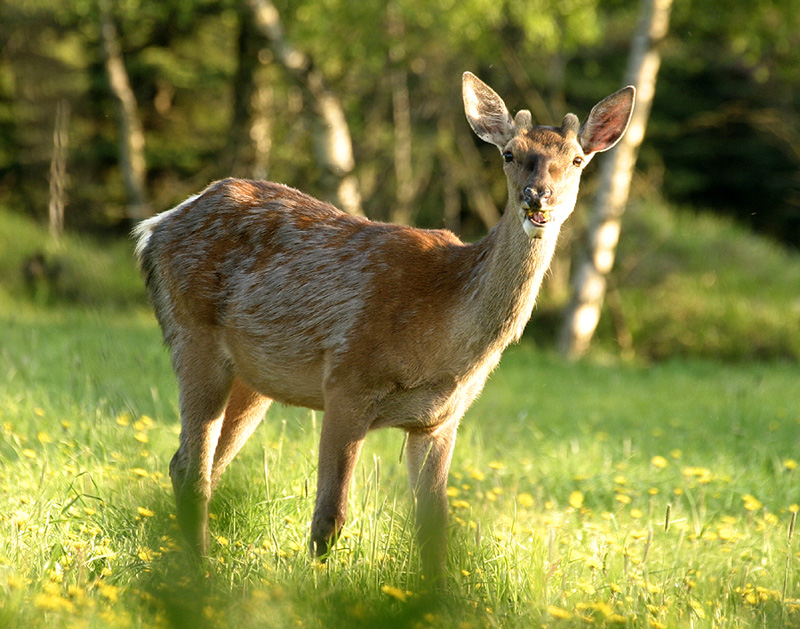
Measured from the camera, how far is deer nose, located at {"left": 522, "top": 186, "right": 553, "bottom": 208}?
390cm

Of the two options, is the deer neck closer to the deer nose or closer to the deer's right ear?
the deer nose

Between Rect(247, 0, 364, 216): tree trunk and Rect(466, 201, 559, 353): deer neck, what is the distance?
23.7 ft

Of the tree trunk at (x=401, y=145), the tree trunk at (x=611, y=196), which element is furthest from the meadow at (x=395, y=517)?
the tree trunk at (x=401, y=145)

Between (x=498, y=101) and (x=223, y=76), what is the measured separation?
50.7 ft

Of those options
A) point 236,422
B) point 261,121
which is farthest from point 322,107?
point 236,422

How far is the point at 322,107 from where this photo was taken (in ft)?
37.2

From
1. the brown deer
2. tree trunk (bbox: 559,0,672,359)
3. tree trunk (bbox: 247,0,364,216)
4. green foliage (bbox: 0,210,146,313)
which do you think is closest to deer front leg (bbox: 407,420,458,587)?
the brown deer

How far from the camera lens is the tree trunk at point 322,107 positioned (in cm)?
1120

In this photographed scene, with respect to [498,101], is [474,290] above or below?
below

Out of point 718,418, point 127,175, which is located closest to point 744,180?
point 127,175

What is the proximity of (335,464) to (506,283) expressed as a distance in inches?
40.0

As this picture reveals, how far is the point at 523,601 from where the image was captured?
358cm

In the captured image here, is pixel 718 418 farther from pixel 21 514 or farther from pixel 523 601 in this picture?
pixel 21 514

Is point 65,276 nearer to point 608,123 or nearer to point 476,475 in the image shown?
point 476,475
